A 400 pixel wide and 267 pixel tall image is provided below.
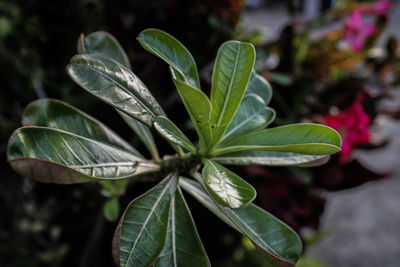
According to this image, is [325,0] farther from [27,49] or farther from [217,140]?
[217,140]

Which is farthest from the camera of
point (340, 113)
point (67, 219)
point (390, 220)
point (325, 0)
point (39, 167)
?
point (325, 0)

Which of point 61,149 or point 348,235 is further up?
point 61,149

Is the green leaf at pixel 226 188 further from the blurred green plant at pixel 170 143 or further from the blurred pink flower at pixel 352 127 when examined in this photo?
the blurred pink flower at pixel 352 127

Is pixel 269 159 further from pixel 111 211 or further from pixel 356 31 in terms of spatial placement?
pixel 356 31

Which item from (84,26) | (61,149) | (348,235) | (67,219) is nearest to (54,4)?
(84,26)

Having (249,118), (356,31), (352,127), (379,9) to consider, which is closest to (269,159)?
(249,118)

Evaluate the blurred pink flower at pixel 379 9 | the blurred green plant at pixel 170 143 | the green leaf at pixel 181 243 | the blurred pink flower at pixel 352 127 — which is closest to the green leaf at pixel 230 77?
the blurred green plant at pixel 170 143
